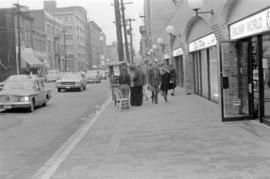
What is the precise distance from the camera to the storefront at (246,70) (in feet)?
33.0

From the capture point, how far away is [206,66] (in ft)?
59.8

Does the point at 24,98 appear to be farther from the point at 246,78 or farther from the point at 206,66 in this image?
the point at 246,78

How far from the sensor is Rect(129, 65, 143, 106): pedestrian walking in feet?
57.4

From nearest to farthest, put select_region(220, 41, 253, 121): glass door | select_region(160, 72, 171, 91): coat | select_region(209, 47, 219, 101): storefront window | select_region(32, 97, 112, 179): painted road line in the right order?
1. select_region(32, 97, 112, 179): painted road line
2. select_region(220, 41, 253, 121): glass door
3. select_region(209, 47, 219, 101): storefront window
4. select_region(160, 72, 171, 91): coat

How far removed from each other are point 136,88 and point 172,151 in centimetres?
1006

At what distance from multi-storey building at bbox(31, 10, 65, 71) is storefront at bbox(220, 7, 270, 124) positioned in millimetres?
63060

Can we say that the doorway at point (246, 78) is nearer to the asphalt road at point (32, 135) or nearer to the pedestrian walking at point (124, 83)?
the asphalt road at point (32, 135)

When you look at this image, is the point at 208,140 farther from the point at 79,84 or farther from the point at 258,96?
the point at 79,84

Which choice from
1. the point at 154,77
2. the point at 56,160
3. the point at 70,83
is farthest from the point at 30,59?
the point at 56,160

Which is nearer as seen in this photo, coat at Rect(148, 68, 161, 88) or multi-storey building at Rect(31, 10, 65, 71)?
coat at Rect(148, 68, 161, 88)

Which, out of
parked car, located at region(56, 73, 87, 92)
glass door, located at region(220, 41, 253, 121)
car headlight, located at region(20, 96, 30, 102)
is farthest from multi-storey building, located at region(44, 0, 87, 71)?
glass door, located at region(220, 41, 253, 121)

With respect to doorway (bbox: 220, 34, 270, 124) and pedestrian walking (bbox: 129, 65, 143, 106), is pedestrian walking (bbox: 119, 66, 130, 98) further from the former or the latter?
doorway (bbox: 220, 34, 270, 124)

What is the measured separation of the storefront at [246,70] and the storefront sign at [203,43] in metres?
3.01

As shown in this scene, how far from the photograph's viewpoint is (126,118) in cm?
1350
